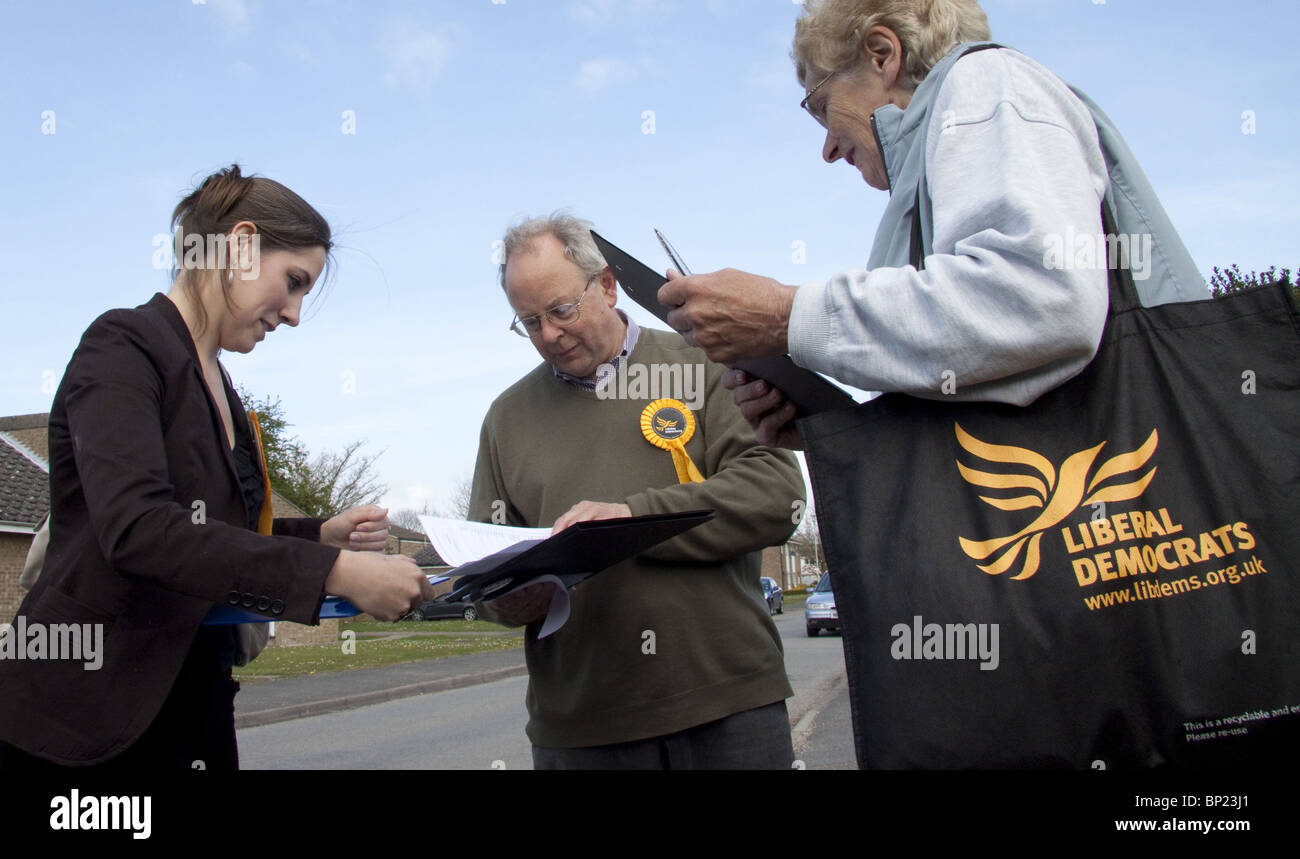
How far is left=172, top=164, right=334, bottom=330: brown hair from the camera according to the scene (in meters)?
2.13

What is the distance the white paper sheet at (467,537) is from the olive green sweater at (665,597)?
0.33 m

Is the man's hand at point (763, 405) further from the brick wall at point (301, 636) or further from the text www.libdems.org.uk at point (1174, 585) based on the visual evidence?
the brick wall at point (301, 636)

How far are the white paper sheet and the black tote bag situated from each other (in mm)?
912

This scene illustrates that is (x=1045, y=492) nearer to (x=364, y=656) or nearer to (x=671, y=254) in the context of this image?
(x=671, y=254)

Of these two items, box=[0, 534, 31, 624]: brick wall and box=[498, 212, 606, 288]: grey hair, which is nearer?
box=[498, 212, 606, 288]: grey hair

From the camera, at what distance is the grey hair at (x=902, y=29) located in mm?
1832

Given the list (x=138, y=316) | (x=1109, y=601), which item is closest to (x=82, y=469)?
(x=138, y=316)

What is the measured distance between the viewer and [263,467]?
215cm

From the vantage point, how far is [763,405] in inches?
75.5

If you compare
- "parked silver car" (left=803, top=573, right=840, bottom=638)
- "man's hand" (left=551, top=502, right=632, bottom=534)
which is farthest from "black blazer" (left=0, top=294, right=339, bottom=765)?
"parked silver car" (left=803, top=573, right=840, bottom=638)

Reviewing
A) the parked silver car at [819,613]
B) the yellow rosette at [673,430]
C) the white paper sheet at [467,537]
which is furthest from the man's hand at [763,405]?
the parked silver car at [819,613]

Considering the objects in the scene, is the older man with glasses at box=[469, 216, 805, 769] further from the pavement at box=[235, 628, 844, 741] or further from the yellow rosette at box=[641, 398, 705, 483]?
the pavement at box=[235, 628, 844, 741]
